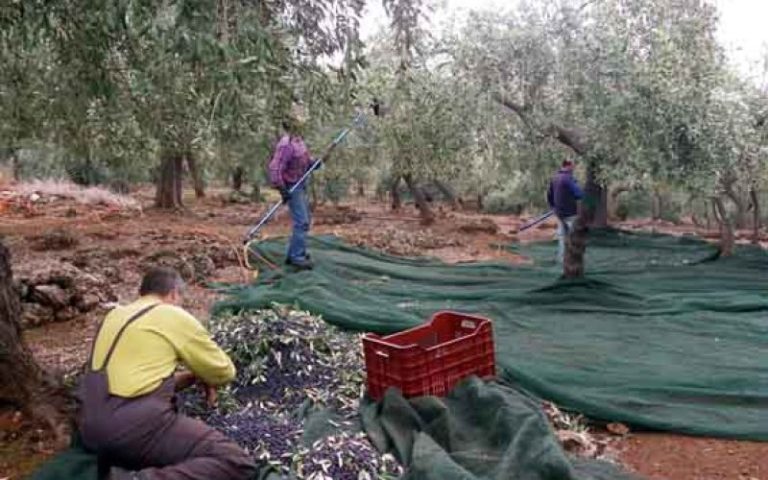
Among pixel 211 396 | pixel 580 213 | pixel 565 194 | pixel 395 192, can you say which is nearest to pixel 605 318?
pixel 580 213

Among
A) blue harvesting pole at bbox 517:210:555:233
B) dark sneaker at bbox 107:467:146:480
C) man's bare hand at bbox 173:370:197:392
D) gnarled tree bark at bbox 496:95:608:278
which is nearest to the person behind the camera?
dark sneaker at bbox 107:467:146:480

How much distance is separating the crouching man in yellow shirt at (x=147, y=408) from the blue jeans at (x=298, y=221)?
4.66m

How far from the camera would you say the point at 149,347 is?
111 inches

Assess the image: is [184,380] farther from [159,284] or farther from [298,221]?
[298,221]

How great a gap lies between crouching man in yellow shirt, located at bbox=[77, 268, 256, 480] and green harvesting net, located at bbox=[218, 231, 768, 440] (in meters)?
1.92

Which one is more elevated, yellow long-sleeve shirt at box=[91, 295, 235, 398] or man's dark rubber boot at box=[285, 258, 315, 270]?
yellow long-sleeve shirt at box=[91, 295, 235, 398]

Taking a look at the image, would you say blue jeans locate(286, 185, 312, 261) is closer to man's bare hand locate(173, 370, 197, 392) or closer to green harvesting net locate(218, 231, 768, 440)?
green harvesting net locate(218, 231, 768, 440)

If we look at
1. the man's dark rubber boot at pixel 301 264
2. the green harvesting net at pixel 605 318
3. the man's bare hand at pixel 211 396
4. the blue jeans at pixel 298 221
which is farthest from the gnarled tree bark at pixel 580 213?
the man's bare hand at pixel 211 396

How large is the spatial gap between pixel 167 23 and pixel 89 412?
152 centimetres

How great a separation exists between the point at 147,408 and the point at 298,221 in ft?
16.1

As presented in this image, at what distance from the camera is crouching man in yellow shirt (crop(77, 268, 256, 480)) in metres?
2.77

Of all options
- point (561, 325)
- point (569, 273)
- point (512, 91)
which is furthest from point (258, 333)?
point (512, 91)

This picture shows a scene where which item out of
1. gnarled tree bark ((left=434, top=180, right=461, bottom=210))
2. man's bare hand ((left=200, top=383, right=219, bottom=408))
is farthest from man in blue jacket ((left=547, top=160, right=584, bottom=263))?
gnarled tree bark ((left=434, top=180, right=461, bottom=210))

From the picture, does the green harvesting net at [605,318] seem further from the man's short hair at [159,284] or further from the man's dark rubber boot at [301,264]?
the man's short hair at [159,284]
